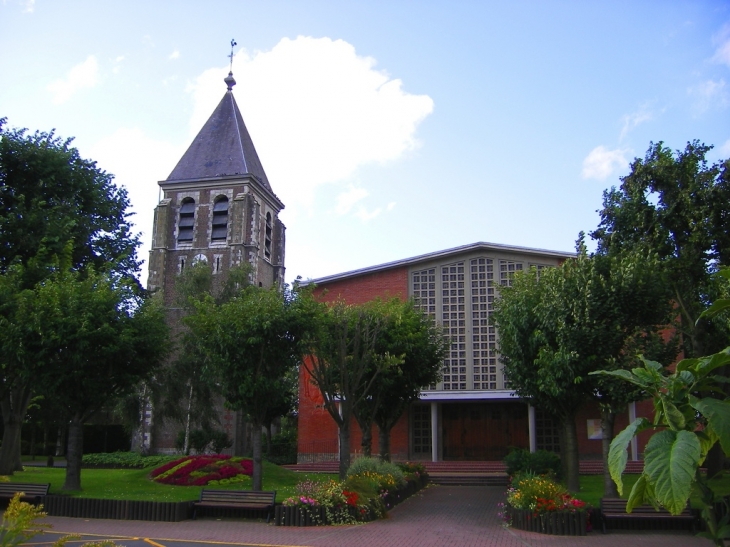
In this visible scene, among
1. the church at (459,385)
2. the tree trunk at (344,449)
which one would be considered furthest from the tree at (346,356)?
the church at (459,385)

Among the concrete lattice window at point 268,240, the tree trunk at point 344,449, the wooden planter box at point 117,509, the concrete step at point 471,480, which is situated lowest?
the concrete step at point 471,480

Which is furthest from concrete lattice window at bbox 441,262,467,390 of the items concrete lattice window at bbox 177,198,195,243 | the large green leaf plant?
the large green leaf plant

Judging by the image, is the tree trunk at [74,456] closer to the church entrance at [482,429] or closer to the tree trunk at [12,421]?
the tree trunk at [12,421]

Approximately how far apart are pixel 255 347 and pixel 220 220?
3382cm

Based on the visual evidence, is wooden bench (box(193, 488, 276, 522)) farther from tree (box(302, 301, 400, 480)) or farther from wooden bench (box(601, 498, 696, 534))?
wooden bench (box(601, 498, 696, 534))

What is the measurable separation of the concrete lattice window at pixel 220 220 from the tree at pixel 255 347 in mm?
32013

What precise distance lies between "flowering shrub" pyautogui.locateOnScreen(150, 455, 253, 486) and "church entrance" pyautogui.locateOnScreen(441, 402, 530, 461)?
11.9m

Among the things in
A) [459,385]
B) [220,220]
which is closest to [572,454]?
[459,385]

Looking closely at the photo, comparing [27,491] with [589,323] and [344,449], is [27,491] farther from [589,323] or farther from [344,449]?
[589,323]

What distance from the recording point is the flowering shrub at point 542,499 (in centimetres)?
1441

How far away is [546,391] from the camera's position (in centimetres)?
1828

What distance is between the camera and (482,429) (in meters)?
32.8

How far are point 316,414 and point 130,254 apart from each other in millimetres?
12266

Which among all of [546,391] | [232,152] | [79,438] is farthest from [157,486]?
[232,152]
